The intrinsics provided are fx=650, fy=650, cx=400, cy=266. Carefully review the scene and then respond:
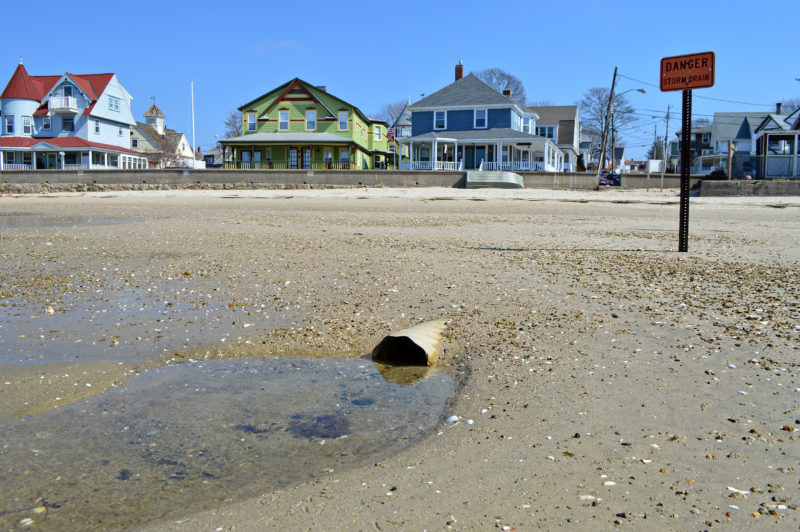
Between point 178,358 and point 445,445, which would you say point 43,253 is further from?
point 445,445

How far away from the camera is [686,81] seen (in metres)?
10.6

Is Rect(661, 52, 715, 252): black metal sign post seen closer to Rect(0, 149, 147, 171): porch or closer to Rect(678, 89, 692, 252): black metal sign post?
Rect(678, 89, 692, 252): black metal sign post

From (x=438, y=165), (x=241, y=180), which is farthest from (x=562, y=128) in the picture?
(x=241, y=180)

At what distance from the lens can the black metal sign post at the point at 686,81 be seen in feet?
34.0

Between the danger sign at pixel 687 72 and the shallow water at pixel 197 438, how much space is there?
7787 millimetres

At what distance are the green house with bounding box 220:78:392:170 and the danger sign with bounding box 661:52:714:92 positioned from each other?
40861mm

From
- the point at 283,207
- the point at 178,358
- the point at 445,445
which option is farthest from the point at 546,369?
the point at 283,207

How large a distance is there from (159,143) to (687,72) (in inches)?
3188

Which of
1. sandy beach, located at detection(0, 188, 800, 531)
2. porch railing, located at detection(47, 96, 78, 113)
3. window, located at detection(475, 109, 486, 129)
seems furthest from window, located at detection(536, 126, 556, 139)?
sandy beach, located at detection(0, 188, 800, 531)

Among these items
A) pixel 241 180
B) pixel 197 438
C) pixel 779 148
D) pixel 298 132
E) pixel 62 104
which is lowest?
pixel 197 438

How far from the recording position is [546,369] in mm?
5184

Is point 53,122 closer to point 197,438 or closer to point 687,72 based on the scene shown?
point 687,72

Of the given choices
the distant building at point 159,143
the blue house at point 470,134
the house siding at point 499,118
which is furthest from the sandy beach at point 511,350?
the distant building at point 159,143

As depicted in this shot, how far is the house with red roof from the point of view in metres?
57.2
